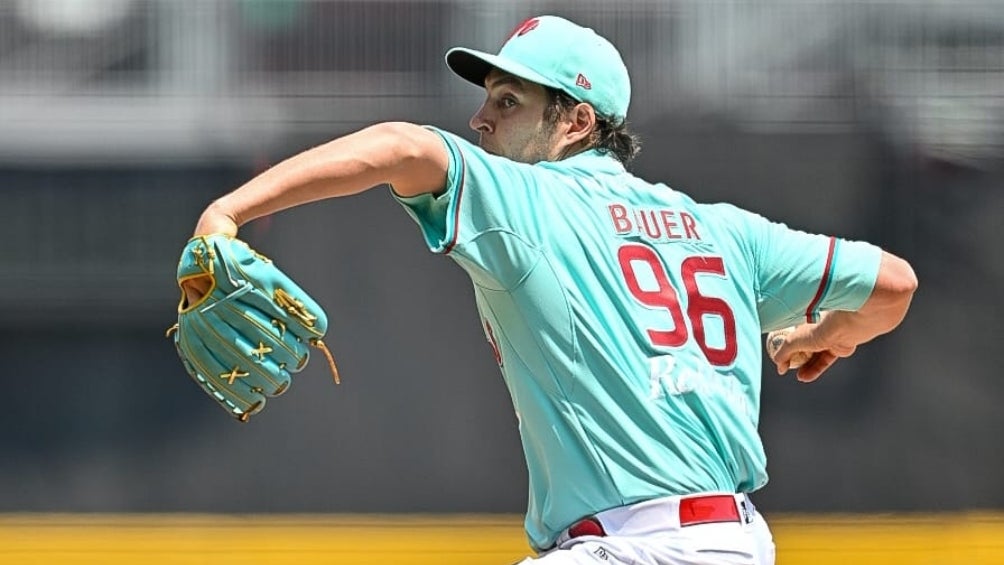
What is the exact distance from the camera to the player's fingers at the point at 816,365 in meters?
3.17

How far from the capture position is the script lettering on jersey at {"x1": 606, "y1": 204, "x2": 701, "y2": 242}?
2.58 meters

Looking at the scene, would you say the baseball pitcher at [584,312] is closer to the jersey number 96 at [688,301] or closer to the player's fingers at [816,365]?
the jersey number 96 at [688,301]

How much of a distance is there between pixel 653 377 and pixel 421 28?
4752mm

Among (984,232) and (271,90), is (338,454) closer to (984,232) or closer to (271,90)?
(271,90)

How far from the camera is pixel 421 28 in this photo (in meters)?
7.05

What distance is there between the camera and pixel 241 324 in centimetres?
225

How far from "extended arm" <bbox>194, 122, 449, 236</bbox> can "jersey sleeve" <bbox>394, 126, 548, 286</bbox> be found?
0.14m

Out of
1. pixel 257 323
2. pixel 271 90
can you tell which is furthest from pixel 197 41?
pixel 257 323

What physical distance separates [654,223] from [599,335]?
24 centimetres

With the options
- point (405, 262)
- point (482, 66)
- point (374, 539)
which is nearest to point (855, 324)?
point (482, 66)

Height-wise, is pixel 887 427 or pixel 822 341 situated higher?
pixel 822 341

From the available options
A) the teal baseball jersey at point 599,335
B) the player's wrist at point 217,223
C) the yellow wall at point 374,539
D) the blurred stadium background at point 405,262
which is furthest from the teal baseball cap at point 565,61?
the blurred stadium background at point 405,262

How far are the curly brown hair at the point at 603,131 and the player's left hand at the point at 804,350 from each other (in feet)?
1.61

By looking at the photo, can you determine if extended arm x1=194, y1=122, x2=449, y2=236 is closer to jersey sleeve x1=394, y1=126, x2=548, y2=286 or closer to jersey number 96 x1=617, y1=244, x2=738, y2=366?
jersey sleeve x1=394, y1=126, x2=548, y2=286
